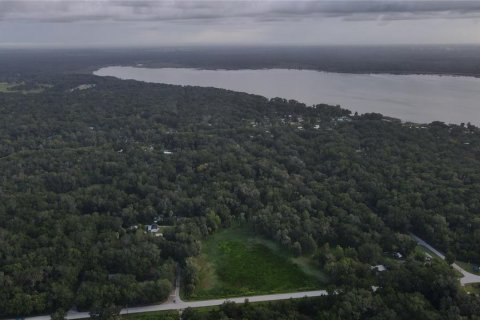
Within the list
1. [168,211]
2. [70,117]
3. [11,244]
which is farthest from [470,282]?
[70,117]

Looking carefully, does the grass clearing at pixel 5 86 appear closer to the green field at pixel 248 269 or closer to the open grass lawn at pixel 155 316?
the green field at pixel 248 269

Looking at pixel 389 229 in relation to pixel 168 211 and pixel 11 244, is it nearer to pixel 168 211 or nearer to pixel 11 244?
pixel 168 211

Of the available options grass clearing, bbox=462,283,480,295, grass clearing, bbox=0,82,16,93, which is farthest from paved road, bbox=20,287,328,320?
grass clearing, bbox=0,82,16,93

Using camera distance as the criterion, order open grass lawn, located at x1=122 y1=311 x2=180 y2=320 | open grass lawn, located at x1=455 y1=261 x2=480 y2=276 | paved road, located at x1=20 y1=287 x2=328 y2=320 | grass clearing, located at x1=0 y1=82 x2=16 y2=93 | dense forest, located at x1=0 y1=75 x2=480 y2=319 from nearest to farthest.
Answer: open grass lawn, located at x1=122 y1=311 x2=180 y2=320, paved road, located at x1=20 y1=287 x2=328 y2=320, dense forest, located at x1=0 y1=75 x2=480 y2=319, open grass lawn, located at x1=455 y1=261 x2=480 y2=276, grass clearing, located at x1=0 y1=82 x2=16 y2=93

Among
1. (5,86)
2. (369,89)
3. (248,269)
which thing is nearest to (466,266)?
(248,269)

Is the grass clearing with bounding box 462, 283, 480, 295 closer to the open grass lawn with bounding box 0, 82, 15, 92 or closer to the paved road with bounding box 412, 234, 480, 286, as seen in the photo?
the paved road with bounding box 412, 234, 480, 286
